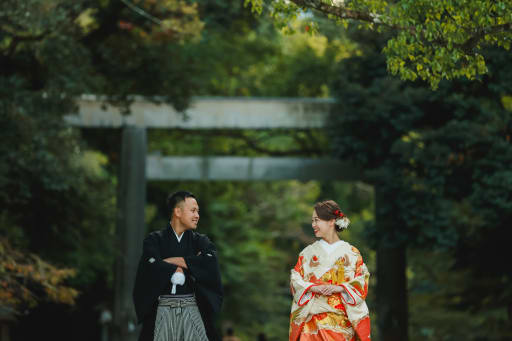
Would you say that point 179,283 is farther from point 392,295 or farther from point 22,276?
point 392,295

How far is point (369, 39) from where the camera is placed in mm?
13992

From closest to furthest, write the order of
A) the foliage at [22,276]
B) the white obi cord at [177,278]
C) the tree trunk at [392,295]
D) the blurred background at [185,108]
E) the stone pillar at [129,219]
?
the white obi cord at [177,278] → the foliage at [22,276] → the blurred background at [185,108] → the stone pillar at [129,219] → the tree trunk at [392,295]

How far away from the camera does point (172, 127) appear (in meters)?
15.6

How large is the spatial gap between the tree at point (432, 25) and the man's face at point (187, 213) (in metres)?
2.03

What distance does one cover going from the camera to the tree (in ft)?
20.4

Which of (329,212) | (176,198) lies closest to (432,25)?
(329,212)

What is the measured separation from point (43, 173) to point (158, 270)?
6427 millimetres

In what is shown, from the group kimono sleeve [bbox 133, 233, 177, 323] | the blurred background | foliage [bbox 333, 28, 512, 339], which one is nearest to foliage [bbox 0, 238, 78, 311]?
the blurred background

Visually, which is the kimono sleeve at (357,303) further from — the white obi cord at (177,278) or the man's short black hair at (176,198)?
the man's short black hair at (176,198)

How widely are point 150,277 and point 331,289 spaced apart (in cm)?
126

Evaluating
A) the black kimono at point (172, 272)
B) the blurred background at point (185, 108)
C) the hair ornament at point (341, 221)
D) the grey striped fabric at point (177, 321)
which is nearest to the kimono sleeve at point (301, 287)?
the hair ornament at point (341, 221)

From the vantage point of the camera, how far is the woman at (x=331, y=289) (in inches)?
229

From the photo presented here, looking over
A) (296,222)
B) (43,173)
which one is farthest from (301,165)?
(296,222)

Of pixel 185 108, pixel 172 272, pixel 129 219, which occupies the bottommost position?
pixel 172 272
